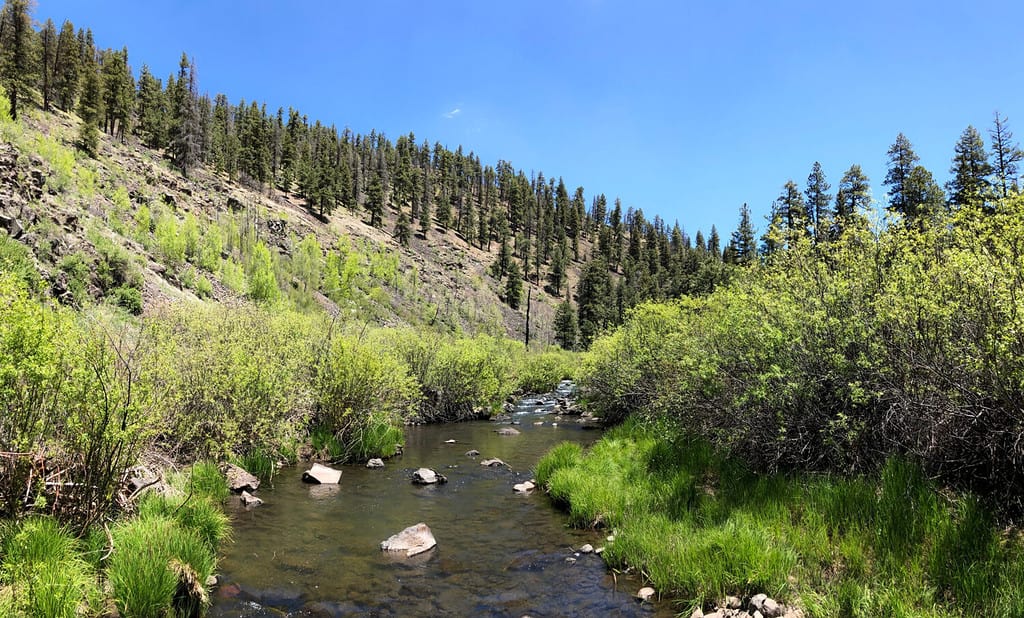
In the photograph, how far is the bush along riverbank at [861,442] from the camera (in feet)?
21.1

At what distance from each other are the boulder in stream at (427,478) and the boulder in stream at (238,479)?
463cm

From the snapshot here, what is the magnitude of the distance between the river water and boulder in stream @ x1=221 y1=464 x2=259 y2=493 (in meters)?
0.38

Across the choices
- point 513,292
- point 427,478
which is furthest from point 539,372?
point 513,292

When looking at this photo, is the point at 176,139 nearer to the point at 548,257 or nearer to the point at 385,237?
the point at 385,237

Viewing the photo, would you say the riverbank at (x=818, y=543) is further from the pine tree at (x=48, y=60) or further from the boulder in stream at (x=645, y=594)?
the pine tree at (x=48, y=60)

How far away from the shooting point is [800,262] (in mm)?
10734

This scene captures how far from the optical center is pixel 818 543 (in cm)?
802

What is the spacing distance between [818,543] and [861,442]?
2.11m

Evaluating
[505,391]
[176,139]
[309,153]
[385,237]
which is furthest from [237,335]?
[309,153]

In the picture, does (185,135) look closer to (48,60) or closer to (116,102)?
(116,102)

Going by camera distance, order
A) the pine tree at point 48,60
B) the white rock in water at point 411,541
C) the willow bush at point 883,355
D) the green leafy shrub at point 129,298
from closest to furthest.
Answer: the willow bush at point 883,355 < the white rock in water at point 411,541 < the green leafy shrub at point 129,298 < the pine tree at point 48,60

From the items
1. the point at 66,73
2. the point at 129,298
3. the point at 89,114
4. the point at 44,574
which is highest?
the point at 66,73

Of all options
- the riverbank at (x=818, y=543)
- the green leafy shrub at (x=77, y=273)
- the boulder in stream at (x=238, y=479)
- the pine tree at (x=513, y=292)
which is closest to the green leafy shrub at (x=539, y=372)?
the green leafy shrub at (x=77, y=273)

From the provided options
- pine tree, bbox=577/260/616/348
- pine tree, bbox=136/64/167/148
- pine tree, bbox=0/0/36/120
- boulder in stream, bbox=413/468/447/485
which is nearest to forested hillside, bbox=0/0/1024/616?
boulder in stream, bbox=413/468/447/485
